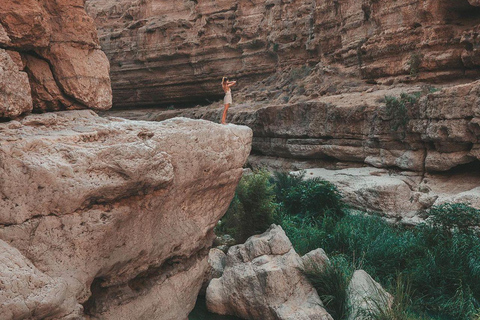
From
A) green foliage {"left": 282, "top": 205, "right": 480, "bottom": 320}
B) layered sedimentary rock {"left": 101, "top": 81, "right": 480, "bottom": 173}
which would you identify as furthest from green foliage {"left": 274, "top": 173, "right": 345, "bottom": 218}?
layered sedimentary rock {"left": 101, "top": 81, "right": 480, "bottom": 173}

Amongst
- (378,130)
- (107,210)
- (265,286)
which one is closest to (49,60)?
(107,210)

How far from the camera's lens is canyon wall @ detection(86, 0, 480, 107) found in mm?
11781

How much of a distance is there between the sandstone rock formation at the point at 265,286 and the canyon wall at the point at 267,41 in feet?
27.9

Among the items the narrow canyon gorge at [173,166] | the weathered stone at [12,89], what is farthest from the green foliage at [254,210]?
the weathered stone at [12,89]

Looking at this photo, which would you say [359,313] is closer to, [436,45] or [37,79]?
[37,79]

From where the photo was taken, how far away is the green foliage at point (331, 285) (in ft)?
17.1

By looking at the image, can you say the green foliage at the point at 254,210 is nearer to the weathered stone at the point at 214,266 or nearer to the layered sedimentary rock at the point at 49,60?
the weathered stone at the point at 214,266

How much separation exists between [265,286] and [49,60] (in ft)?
12.5

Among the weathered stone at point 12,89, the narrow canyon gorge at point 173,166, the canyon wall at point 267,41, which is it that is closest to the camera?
the narrow canyon gorge at point 173,166

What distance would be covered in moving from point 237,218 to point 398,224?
3.40m

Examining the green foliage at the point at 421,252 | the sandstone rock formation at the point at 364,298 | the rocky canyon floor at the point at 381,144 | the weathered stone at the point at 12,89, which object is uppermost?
the weathered stone at the point at 12,89

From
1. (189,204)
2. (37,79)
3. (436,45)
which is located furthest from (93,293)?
(436,45)

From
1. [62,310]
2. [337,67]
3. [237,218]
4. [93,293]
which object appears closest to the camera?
[62,310]

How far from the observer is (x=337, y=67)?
51.5 feet
